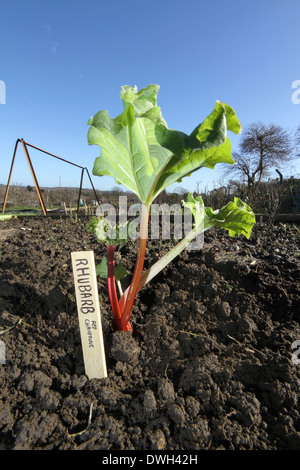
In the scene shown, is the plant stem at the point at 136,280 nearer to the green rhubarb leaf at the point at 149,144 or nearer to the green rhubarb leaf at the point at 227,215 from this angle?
the green rhubarb leaf at the point at 149,144

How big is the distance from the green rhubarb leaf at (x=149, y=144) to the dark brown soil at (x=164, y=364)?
897 millimetres

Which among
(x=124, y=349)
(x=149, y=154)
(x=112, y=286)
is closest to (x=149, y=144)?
(x=149, y=154)

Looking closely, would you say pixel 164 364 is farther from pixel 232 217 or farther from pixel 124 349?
pixel 232 217

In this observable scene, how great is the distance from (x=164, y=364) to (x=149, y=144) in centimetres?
126

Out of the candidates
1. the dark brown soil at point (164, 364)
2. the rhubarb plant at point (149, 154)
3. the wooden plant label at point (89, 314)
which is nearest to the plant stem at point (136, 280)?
the rhubarb plant at point (149, 154)

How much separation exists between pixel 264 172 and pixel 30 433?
3284 cm

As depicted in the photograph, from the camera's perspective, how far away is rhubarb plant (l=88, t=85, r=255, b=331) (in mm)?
1201

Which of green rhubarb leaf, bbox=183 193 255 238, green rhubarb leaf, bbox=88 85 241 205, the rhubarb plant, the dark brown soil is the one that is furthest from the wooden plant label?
green rhubarb leaf, bbox=183 193 255 238

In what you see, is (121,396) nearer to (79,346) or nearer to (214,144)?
(79,346)

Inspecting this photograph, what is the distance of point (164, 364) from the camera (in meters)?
1.54

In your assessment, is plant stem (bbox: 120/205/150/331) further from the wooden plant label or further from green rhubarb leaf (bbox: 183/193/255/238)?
green rhubarb leaf (bbox: 183/193/255/238)
